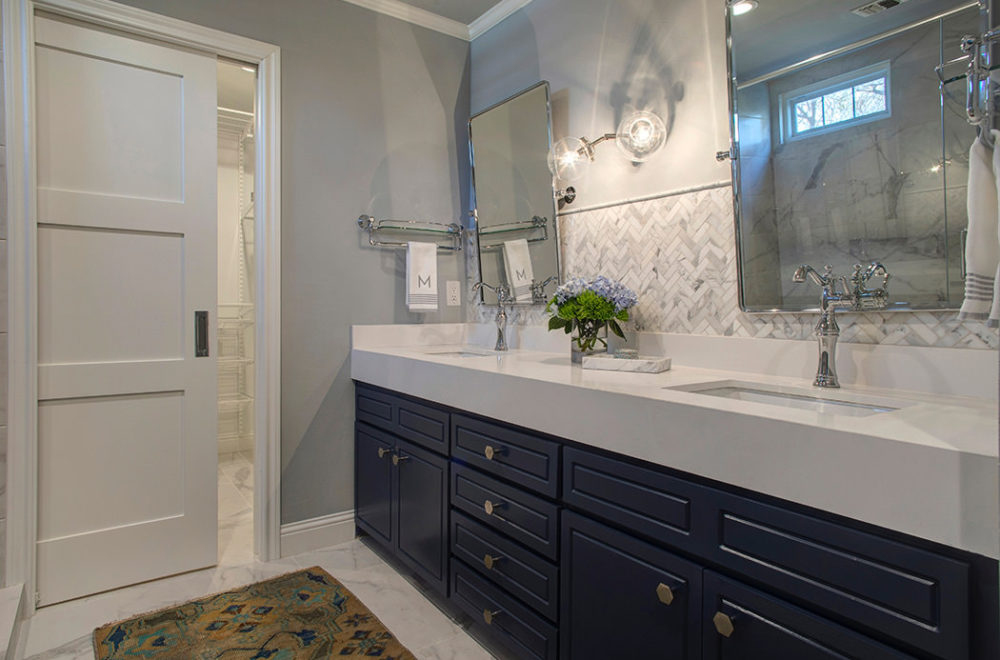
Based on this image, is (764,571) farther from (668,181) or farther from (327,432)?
(327,432)

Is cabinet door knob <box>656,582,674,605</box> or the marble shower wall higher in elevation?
the marble shower wall

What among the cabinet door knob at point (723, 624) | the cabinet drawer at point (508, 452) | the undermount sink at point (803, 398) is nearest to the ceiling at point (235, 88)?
the cabinet drawer at point (508, 452)

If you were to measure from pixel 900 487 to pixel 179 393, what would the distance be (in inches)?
90.5

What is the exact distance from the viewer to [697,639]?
Answer: 112cm

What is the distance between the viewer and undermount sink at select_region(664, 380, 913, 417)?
1.25 m

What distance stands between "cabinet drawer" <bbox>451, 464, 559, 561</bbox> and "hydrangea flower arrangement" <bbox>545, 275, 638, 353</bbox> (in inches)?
22.0

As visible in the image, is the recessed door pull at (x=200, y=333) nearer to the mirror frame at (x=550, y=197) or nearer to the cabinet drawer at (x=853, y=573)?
the mirror frame at (x=550, y=197)

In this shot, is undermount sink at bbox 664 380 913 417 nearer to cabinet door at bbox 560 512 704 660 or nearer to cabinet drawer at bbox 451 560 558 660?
cabinet door at bbox 560 512 704 660

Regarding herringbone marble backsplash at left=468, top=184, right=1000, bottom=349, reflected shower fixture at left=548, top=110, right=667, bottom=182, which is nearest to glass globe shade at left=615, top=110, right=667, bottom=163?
reflected shower fixture at left=548, top=110, right=667, bottom=182

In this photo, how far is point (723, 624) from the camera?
3.49 ft

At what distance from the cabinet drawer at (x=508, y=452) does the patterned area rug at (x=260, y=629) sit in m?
0.63

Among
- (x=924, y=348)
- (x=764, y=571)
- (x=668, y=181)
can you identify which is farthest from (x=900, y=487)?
(x=668, y=181)

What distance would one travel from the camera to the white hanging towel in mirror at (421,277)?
264 centimetres

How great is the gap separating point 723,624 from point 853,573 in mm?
269
